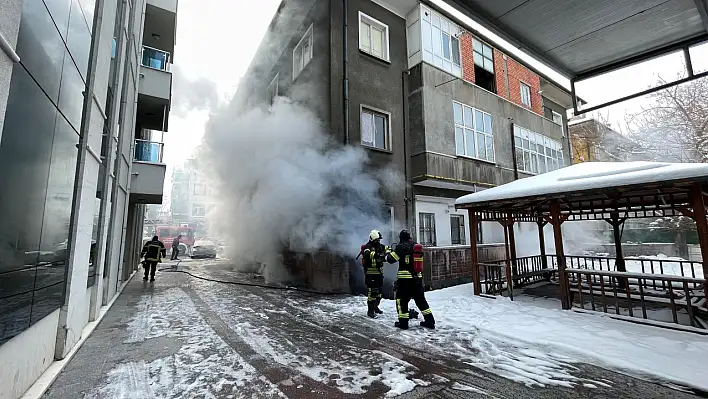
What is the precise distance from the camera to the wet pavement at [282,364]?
329cm

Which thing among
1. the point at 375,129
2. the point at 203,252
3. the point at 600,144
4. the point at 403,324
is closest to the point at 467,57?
the point at 375,129

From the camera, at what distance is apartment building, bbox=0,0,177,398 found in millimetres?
2791

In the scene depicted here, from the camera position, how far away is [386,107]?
1082 cm

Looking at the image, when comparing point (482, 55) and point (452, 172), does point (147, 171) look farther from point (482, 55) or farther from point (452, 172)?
point (482, 55)

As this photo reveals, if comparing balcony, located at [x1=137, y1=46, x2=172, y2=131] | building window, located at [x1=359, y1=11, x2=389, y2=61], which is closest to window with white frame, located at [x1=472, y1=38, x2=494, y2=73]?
building window, located at [x1=359, y1=11, x2=389, y2=61]

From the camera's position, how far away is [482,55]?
44.8 feet

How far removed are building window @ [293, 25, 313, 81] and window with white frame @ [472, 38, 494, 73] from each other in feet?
23.0

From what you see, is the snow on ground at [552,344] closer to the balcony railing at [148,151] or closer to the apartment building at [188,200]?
the balcony railing at [148,151]

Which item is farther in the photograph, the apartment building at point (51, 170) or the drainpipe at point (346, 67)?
the drainpipe at point (346, 67)

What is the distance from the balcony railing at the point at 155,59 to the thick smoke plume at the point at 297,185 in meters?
3.16

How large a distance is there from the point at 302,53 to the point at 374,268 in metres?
9.24

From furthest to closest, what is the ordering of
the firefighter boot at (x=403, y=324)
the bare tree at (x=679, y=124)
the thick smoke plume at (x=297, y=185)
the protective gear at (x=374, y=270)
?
the bare tree at (x=679, y=124) → the thick smoke plume at (x=297, y=185) → the protective gear at (x=374, y=270) → the firefighter boot at (x=403, y=324)

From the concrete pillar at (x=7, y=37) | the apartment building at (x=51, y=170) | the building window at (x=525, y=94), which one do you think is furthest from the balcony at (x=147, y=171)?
the building window at (x=525, y=94)

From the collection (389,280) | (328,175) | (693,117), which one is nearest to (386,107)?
(328,175)
